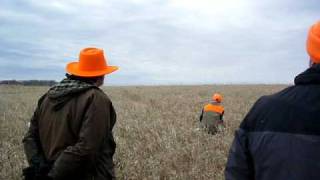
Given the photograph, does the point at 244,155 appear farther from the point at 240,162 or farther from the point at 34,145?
the point at 34,145

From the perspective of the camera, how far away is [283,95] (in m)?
2.83

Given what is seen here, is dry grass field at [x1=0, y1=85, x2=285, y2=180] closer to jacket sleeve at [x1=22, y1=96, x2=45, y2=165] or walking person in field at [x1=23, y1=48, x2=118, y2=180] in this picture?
jacket sleeve at [x1=22, y1=96, x2=45, y2=165]

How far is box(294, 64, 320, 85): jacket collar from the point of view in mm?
2750

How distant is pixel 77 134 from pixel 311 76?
2.18 metres

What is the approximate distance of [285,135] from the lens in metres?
2.73

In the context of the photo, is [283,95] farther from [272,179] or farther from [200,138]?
[200,138]

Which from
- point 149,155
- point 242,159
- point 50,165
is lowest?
point 149,155

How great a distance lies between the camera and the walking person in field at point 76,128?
425 centimetres

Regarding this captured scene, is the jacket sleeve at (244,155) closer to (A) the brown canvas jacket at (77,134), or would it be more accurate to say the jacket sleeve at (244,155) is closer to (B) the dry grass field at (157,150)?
(A) the brown canvas jacket at (77,134)

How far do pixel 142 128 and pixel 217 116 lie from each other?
69.9 inches

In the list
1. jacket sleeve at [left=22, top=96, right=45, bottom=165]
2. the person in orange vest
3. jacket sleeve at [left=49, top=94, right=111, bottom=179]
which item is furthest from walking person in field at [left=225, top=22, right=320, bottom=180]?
the person in orange vest

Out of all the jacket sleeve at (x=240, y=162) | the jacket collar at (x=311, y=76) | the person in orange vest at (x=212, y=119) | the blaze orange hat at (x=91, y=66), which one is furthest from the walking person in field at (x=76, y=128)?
the person in orange vest at (x=212, y=119)

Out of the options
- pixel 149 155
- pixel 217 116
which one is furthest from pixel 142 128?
pixel 149 155

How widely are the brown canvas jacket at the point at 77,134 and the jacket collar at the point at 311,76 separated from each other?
1893mm
